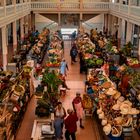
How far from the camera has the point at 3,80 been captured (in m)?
14.1

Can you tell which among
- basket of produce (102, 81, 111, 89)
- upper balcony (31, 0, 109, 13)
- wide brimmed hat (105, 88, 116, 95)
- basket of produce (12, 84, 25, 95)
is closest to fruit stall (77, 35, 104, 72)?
basket of produce (102, 81, 111, 89)

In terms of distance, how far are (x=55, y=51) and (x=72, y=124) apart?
10219mm

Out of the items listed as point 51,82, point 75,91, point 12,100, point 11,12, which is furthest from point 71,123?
point 11,12

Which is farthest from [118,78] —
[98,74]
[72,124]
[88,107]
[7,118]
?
[7,118]

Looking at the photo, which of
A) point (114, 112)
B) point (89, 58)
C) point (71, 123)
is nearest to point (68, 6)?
point (89, 58)

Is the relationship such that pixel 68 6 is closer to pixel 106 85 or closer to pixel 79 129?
pixel 106 85

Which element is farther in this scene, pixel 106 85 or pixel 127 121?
pixel 106 85

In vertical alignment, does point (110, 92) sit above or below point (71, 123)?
above

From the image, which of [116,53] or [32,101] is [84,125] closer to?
[32,101]

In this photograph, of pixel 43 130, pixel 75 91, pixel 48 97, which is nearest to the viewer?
pixel 43 130

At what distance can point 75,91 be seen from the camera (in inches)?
706

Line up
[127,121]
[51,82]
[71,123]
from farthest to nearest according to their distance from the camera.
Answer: [51,82]
[71,123]
[127,121]

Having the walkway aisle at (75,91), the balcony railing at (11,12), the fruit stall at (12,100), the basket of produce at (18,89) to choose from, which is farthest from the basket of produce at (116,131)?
the balcony railing at (11,12)

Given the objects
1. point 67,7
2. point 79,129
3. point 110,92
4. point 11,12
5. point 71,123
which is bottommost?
point 79,129
